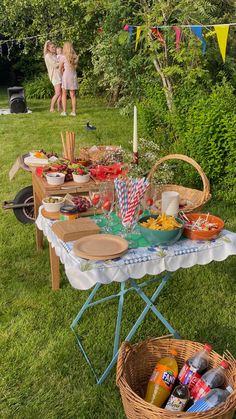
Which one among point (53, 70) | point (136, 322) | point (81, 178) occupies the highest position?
point (81, 178)

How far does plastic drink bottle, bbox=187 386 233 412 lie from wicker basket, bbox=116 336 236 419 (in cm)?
6

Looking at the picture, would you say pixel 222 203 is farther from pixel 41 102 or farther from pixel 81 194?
pixel 41 102

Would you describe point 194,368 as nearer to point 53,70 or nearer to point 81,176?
point 81,176

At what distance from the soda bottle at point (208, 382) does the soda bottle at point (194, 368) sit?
3cm

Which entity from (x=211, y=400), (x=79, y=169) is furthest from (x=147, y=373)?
(x=79, y=169)

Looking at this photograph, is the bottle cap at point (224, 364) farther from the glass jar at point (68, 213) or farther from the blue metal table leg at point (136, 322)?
the glass jar at point (68, 213)

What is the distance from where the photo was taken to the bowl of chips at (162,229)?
2381 millimetres

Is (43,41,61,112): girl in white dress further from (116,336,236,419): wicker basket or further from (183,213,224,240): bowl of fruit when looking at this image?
(116,336,236,419): wicker basket

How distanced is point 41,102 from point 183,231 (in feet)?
39.5

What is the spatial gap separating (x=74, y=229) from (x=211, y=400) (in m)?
1.08

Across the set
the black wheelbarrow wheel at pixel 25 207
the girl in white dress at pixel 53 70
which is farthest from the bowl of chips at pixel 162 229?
the girl in white dress at pixel 53 70

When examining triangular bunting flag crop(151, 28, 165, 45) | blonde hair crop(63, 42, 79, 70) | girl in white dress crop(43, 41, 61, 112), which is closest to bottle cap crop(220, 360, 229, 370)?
triangular bunting flag crop(151, 28, 165, 45)

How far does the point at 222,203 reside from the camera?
17.9ft

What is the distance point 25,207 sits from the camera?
4762mm
